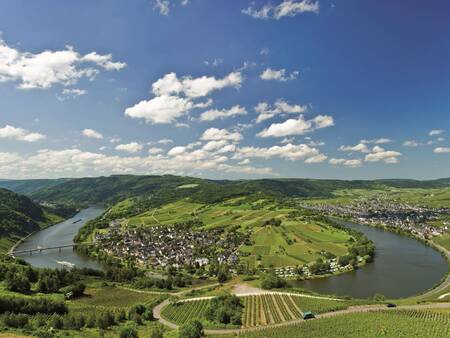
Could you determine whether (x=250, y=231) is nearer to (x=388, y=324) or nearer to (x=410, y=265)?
(x=410, y=265)

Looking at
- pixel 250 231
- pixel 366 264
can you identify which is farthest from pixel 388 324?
pixel 250 231

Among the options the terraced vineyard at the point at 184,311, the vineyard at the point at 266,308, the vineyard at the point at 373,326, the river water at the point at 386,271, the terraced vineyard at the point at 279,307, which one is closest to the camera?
the vineyard at the point at 373,326

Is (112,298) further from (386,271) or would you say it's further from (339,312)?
(386,271)

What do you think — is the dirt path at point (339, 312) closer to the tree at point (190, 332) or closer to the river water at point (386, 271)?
the tree at point (190, 332)

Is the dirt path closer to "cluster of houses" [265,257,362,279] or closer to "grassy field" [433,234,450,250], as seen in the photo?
"cluster of houses" [265,257,362,279]

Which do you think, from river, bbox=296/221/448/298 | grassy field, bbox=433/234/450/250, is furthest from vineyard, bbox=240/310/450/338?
grassy field, bbox=433/234/450/250

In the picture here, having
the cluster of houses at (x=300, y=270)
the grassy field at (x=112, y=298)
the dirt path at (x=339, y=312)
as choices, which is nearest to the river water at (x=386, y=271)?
the cluster of houses at (x=300, y=270)
